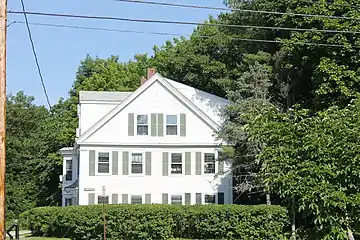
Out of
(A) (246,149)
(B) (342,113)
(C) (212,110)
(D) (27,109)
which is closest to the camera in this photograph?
(B) (342,113)

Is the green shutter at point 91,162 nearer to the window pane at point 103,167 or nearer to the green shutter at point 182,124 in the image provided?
the window pane at point 103,167

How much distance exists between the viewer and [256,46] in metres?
38.3

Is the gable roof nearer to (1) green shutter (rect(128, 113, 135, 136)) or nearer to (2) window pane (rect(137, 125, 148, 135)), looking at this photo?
(1) green shutter (rect(128, 113, 135, 136))

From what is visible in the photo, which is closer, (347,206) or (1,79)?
(1,79)

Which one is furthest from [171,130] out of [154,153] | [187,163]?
[187,163]

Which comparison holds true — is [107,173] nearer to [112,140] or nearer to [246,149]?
[112,140]

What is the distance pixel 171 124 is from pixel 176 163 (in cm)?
230

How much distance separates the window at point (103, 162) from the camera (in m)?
34.5

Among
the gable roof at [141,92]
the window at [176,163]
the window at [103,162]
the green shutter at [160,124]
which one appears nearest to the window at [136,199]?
the window at [103,162]

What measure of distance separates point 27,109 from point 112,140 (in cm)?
2743

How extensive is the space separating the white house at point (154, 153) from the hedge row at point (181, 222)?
7.53m

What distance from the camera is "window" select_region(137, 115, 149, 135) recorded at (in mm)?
35250

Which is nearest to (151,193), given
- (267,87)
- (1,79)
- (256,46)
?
(267,87)

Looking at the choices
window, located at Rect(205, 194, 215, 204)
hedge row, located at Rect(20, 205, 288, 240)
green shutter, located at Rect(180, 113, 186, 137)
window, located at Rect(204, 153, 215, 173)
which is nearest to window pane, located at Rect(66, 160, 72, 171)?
green shutter, located at Rect(180, 113, 186, 137)
